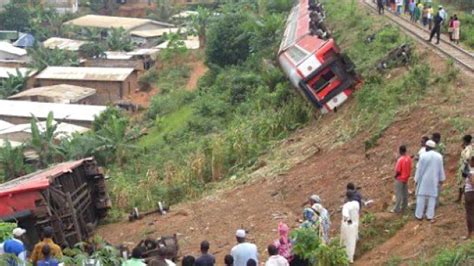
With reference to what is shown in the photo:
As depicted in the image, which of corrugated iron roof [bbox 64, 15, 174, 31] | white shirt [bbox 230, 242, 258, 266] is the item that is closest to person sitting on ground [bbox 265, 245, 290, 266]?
white shirt [bbox 230, 242, 258, 266]

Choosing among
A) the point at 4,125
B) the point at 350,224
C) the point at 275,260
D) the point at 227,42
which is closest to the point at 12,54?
the point at 4,125

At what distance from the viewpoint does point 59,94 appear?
36.3 m

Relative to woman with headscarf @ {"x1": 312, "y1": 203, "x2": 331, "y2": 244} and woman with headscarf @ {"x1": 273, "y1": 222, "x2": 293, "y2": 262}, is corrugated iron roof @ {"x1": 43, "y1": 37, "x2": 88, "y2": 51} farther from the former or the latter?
woman with headscarf @ {"x1": 273, "y1": 222, "x2": 293, "y2": 262}

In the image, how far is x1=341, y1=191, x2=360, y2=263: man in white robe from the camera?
9.20 metres

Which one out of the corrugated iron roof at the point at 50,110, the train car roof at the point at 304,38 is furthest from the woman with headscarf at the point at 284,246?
the corrugated iron roof at the point at 50,110

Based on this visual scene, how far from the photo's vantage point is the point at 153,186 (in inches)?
717

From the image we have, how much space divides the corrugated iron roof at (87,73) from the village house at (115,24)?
1430 centimetres

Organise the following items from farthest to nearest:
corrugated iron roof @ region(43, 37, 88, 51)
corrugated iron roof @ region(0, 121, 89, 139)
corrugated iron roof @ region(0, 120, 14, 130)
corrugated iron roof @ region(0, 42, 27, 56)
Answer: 1. corrugated iron roof @ region(43, 37, 88, 51)
2. corrugated iron roof @ region(0, 42, 27, 56)
3. corrugated iron roof @ region(0, 120, 14, 130)
4. corrugated iron roof @ region(0, 121, 89, 139)

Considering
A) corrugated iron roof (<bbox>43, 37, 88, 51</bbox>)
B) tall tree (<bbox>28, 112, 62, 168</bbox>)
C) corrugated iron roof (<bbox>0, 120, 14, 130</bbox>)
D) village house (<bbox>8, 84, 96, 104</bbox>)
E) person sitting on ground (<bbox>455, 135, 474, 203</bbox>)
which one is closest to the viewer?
person sitting on ground (<bbox>455, 135, 474, 203</bbox>)

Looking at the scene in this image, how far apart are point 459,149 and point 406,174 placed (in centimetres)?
208

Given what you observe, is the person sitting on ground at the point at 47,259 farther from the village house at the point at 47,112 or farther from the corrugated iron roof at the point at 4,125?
the corrugated iron roof at the point at 4,125

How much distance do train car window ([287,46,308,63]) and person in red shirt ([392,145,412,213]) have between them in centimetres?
861

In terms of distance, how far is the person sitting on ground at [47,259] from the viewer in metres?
8.34

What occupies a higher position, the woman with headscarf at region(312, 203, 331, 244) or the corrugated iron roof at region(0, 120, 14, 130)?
the woman with headscarf at region(312, 203, 331, 244)
